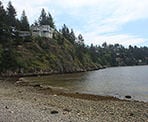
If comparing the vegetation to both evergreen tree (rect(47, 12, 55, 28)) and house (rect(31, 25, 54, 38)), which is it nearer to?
house (rect(31, 25, 54, 38))

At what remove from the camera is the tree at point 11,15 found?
119662 millimetres

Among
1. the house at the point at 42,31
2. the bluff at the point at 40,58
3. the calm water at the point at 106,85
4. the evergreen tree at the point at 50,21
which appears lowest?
the calm water at the point at 106,85

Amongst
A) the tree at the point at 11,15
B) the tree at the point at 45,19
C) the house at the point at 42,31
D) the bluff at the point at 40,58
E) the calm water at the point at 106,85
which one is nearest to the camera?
the calm water at the point at 106,85

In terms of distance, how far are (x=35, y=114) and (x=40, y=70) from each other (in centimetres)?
8592

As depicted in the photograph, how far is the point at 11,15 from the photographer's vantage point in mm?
126500

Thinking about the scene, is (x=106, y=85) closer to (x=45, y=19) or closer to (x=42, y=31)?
(x=42, y=31)

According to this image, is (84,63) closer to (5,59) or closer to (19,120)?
(5,59)

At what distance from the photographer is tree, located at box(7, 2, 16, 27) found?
393 ft

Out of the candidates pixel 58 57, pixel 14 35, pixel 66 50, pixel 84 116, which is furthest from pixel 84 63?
pixel 84 116

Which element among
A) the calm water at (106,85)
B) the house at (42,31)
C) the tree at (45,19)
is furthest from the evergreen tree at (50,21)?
the calm water at (106,85)

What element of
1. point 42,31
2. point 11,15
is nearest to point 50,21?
point 42,31

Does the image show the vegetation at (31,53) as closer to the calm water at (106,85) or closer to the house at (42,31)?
the house at (42,31)

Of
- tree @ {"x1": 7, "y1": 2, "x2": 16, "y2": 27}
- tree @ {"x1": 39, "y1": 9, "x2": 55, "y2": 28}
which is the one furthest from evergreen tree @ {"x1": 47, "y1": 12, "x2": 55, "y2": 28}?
tree @ {"x1": 7, "y1": 2, "x2": 16, "y2": 27}

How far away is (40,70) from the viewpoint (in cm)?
10406
